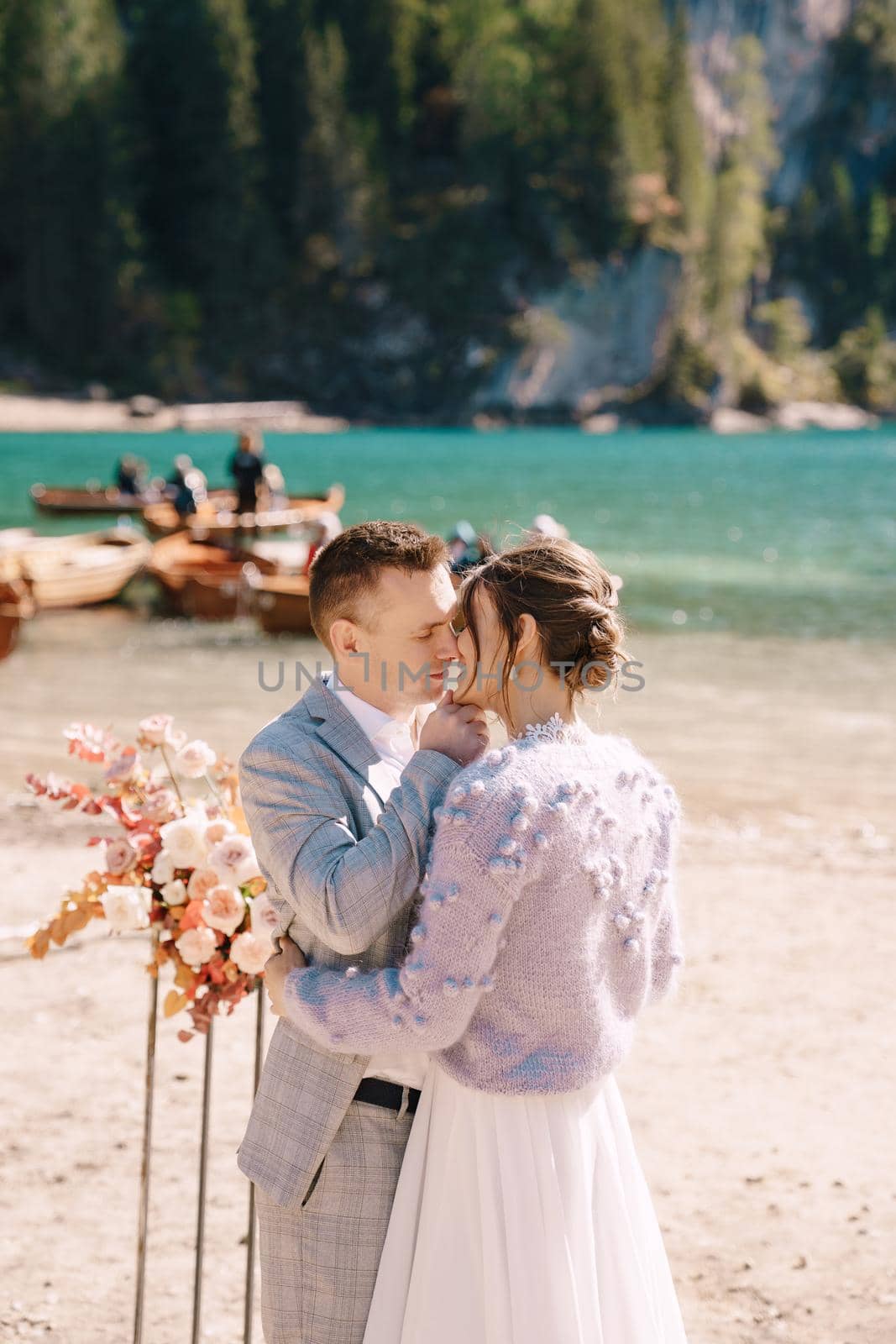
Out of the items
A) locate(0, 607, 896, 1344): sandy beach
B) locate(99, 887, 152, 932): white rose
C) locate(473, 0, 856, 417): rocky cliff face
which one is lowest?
locate(473, 0, 856, 417): rocky cliff face

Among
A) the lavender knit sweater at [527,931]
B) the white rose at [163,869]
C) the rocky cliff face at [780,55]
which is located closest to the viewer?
the lavender knit sweater at [527,931]

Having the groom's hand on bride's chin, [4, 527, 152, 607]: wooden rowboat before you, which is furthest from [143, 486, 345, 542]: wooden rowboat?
the groom's hand on bride's chin

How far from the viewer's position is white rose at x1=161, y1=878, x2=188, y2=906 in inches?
111

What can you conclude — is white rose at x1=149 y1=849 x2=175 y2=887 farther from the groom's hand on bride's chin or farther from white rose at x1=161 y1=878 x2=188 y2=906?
the groom's hand on bride's chin

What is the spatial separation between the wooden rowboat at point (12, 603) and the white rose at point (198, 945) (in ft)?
49.2

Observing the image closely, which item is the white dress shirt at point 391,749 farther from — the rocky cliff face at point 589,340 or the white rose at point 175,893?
the rocky cliff face at point 589,340

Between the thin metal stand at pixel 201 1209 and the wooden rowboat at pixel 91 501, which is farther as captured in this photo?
the wooden rowboat at pixel 91 501

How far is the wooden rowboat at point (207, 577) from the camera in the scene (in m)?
19.6

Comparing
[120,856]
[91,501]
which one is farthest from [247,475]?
[120,856]

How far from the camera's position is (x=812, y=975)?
23.2 feet

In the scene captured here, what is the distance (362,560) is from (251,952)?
31.7 inches

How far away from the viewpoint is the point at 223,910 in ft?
9.05

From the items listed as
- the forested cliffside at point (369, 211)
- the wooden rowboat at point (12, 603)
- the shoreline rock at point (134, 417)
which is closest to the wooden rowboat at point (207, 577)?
the wooden rowboat at point (12, 603)

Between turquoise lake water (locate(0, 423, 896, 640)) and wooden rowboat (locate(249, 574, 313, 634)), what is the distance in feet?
11.6
